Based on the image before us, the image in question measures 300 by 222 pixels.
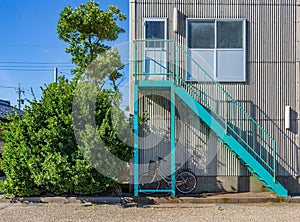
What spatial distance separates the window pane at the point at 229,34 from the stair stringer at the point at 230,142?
5.55ft

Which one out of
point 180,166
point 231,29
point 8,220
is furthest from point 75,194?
point 231,29

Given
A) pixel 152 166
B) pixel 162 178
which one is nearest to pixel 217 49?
pixel 152 166

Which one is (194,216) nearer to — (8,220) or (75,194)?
(75,194)

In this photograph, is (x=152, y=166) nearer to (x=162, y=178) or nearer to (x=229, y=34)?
(x=162, y=178)

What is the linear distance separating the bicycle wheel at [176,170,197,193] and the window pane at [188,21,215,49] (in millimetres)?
3086

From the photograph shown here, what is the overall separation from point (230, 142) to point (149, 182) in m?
2.12

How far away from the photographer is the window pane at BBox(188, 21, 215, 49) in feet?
30.1

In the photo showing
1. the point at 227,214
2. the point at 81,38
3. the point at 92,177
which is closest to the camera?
the point at 227,214

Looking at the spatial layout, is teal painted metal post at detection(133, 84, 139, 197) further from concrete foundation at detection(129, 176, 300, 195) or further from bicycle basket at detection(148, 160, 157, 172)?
concrete foundation at detection(129, 176, 300, 195)

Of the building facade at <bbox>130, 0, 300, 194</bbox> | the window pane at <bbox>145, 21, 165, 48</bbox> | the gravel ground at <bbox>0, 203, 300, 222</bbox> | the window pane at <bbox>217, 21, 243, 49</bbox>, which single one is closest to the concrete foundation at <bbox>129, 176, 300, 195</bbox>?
the building facade at <bbox>130, 0, 300, 194</bbox>

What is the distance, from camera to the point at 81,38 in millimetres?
12750

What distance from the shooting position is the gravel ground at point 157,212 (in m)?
6.88

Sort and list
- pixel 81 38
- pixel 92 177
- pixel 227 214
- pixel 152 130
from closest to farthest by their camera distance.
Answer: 1. pixel 227 214
2. pixel 92 177
3. pixel 152 130
4. pixel 81 38

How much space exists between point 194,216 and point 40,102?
13.9 feet
